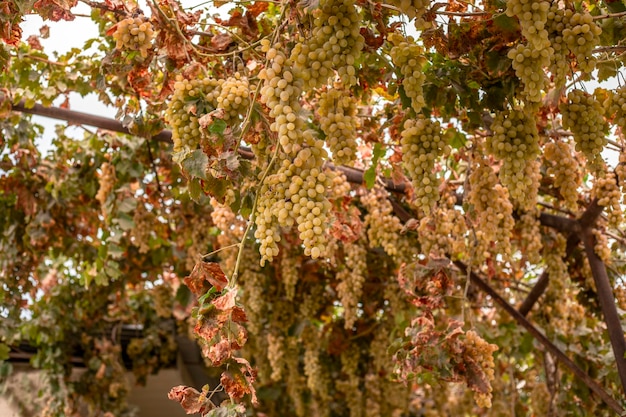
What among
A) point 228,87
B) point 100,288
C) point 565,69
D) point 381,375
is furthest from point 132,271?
point 565,69

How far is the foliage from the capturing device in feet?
4.06

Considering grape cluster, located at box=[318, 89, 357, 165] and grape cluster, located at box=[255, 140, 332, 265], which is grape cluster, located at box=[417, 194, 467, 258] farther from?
grape cluster, located at box=[255, 140, 332, 265]

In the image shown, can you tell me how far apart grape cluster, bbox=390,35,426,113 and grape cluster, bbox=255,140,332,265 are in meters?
0.21

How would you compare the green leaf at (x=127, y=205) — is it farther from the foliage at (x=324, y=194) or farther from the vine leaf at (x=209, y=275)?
→ the vine leaf at (x=209, y=275)

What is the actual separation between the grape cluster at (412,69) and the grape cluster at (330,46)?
0.15 metres

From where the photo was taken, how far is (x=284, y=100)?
1124mm

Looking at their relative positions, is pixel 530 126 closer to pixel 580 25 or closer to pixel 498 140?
pixel 498 140

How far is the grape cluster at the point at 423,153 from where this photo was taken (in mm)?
1350

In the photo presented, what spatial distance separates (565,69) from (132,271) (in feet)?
10.4

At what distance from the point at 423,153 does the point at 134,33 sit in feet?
2.12

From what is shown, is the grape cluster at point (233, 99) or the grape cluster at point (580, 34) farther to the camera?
the grape cluster at point (233, 99)

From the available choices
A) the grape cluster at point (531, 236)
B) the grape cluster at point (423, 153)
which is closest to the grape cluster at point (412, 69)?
the grape cluster at point (423, 153)

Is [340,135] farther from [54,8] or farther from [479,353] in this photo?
[479,353]

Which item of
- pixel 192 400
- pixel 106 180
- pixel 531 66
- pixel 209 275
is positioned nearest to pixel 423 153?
pixel 531 66
